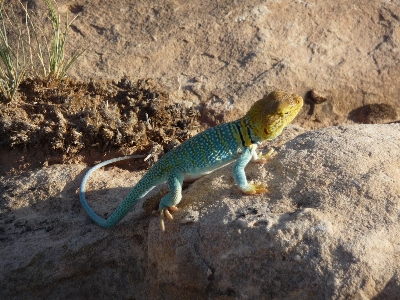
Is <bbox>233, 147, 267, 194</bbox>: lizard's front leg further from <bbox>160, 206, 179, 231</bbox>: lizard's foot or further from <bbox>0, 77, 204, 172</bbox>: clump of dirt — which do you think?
<bbox>0, 77, 204, 172</bbox>: clump of dirt

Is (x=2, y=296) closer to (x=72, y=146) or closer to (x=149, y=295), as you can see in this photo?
(x=149, y=295)

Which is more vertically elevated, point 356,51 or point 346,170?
point 356,51

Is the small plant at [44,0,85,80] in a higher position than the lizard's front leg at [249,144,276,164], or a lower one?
higher

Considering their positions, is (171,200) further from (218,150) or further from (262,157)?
(262,157)

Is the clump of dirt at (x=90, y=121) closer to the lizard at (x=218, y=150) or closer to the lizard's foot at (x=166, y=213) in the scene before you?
the lizard at (x=218, y=150)

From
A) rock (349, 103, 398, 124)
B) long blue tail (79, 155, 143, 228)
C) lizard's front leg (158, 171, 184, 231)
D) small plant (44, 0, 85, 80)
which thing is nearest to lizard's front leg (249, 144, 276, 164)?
lizard's front leg (158, 171, 184, 231)

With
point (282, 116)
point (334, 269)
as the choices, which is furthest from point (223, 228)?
point (282, 116)

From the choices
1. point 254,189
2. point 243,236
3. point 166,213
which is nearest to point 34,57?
point 166,213
